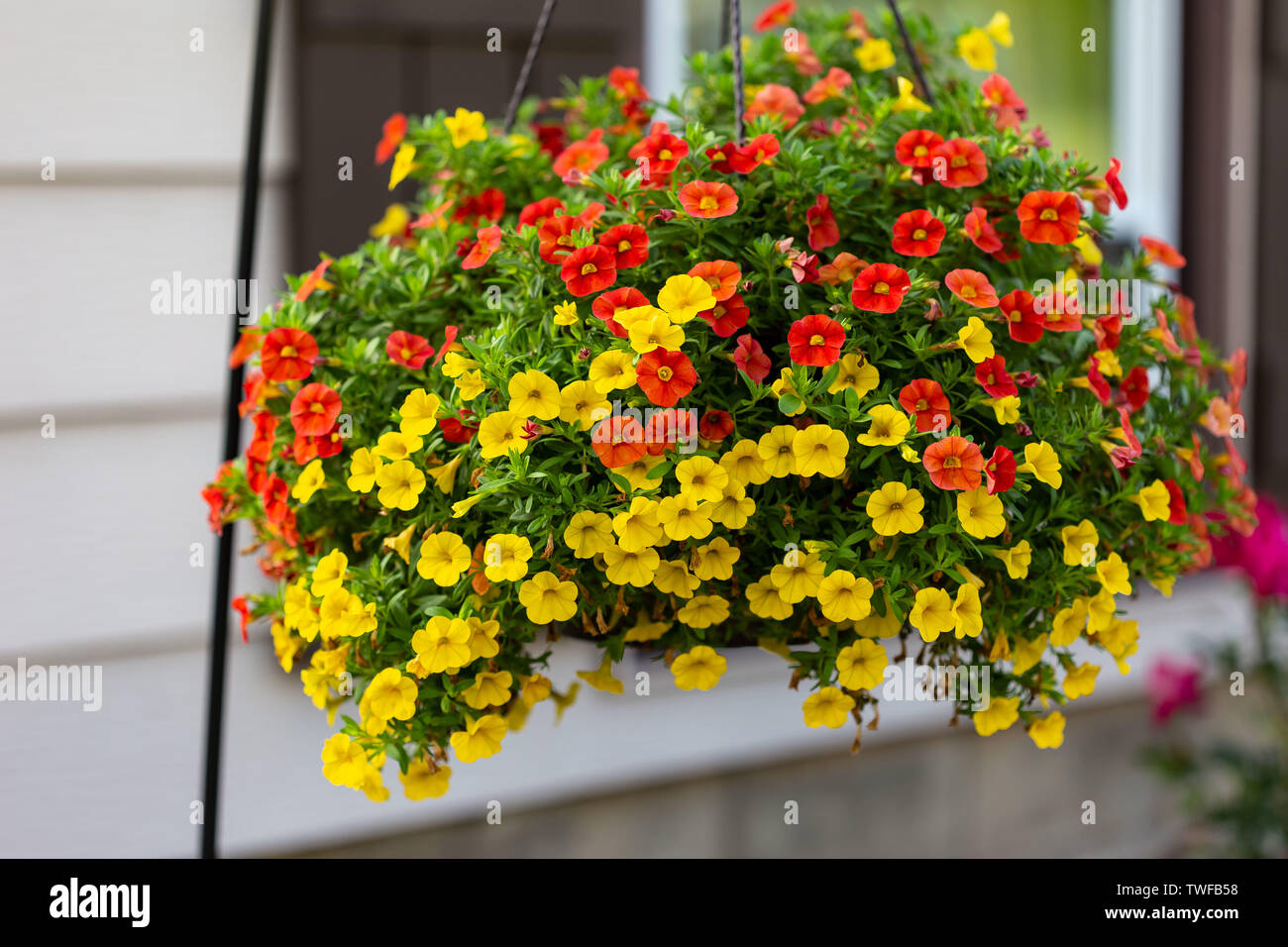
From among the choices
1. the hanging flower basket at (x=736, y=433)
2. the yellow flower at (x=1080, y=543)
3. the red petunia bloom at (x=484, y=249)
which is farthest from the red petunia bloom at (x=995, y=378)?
the red petunia bloom at (x=484, y=249)

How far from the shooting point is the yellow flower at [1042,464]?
2.13ft

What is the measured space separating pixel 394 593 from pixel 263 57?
0.56 meters

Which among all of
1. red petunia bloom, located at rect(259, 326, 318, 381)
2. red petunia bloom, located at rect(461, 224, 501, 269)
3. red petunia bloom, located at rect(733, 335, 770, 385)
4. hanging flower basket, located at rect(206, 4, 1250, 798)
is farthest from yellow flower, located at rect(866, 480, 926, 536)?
red petunia bloom, located at rect(259, 326, 318, 381)

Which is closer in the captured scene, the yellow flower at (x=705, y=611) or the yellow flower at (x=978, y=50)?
the yellow flower at (x=705, y=611)

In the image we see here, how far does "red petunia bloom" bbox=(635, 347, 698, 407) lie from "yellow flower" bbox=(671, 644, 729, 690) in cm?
17

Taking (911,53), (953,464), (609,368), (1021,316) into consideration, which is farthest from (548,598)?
(911,53)

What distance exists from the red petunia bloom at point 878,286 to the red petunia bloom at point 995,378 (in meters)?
0.07

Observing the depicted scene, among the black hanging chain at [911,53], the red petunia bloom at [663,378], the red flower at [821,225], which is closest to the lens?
the red petunia bloom at [663,378]

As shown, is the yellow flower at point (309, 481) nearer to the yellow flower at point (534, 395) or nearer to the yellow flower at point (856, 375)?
the yellow flower at point (534, 395)

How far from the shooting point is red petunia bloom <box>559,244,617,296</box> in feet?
2.16

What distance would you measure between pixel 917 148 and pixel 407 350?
0.39 meters
